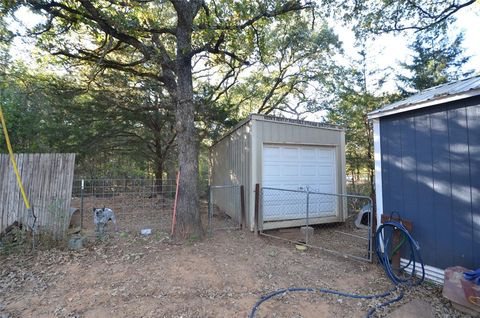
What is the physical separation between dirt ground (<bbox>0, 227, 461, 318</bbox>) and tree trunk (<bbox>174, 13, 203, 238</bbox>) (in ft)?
2.06

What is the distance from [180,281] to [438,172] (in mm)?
3877

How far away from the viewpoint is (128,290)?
9.89ft

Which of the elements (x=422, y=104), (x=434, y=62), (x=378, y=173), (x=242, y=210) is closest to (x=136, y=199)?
(x=242, y=210)

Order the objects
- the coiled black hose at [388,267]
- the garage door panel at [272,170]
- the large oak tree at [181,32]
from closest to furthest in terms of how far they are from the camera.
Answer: the coiled black hose at [388,267] → the large oak tree at [181,32] → the garage door panel at [272,170]

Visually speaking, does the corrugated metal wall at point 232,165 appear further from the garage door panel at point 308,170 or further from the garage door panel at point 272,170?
the garage door panel at point 308,170

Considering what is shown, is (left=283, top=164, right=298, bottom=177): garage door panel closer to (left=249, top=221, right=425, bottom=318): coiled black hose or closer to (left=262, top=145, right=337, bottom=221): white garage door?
(left=262, top=145, right=337, bottom=221): white garage door

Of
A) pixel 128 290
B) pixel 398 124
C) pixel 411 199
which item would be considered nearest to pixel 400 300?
pixel 411 199

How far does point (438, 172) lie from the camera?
3332mm

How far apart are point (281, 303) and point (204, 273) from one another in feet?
3.94

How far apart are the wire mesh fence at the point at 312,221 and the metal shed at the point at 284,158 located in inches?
1.6

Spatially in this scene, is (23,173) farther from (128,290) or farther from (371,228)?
(371,228)

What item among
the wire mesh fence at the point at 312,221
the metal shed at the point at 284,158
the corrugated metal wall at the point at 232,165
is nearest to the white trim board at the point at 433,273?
the wire mesh fence at the point at 312,221

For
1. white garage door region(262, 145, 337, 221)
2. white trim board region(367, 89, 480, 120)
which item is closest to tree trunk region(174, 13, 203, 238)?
white garage door region(262, 145, 337, 221)

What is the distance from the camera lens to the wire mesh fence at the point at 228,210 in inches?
227
